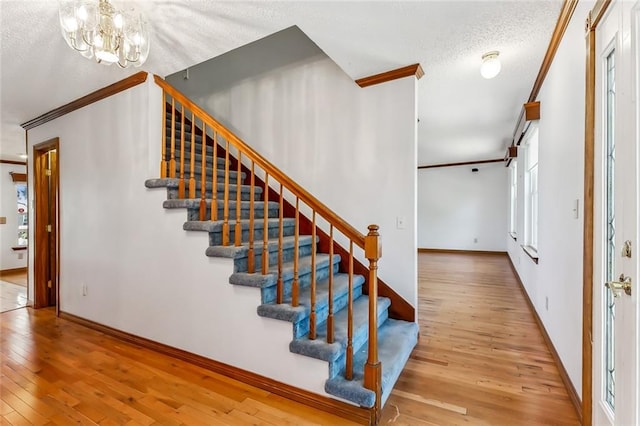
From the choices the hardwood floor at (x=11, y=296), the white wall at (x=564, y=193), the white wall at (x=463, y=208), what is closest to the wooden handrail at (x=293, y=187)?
the white wall at (x=564, y=193)

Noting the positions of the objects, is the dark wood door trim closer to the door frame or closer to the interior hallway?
the door frame

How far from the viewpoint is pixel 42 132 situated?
146 inches

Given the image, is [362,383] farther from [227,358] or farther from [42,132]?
[42,132]

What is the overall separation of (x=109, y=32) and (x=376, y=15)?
158 cm

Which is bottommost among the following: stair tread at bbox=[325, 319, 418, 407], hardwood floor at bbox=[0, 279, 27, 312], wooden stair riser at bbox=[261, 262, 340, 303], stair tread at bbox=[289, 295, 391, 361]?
hardwood floor at bbox=[0, 279, 27, 312]

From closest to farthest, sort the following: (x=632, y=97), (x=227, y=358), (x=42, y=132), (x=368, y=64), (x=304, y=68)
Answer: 1. (x=632, y=97)
2. (x=227, y=358)
3. (x=368, y=64)
4. (x=304, y=68)
5. (x=42, y=132)

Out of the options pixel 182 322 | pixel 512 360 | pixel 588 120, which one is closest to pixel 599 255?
pixel 588 120

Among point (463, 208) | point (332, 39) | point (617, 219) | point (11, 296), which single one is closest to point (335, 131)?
point (332, 39)

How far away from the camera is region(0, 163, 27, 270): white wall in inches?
231

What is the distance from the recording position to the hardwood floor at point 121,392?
5.60 feet

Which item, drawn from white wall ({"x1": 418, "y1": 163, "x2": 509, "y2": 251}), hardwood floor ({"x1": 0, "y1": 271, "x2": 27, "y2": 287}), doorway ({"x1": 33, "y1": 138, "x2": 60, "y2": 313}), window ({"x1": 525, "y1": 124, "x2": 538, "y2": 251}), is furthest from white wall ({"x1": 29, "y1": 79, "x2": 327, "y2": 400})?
white wall ({"x1": 418, "y1": 163, "x2": 509, "y2": 251})

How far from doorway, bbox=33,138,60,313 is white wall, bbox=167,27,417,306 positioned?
7.92 ft

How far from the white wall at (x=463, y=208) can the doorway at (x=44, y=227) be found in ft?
25.7

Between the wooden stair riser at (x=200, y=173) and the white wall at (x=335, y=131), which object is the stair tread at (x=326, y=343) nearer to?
the white wall at (x=335, y=131)
